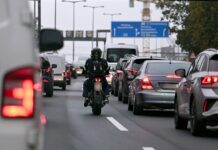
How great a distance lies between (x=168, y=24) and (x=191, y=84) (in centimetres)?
5770

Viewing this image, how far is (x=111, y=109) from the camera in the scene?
24859 mm

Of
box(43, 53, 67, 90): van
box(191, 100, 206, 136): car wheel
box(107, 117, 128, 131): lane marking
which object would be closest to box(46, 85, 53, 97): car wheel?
box(43, 53, 67, 90): van

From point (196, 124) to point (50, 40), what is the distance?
9215 mm

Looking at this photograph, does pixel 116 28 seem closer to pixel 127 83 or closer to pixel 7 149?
pixel 127 83

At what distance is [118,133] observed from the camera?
16.1 meters

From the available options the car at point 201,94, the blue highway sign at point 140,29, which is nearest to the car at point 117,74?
the car at point 201,94

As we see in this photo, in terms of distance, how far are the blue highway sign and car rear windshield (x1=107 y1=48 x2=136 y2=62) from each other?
24082 millimetres

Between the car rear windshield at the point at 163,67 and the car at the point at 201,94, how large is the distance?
513cm

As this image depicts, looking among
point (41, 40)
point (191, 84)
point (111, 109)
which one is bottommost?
point (111, 109)

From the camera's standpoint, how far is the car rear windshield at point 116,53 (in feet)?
157

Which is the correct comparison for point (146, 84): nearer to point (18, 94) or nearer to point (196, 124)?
point (196, 124)

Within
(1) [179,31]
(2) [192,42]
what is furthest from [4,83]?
(1) [179,31]

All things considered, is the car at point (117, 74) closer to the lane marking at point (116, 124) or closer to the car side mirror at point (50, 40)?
the lane marking at point (116, 124)

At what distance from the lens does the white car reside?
15.8ft
